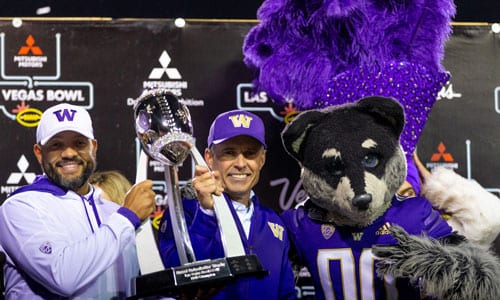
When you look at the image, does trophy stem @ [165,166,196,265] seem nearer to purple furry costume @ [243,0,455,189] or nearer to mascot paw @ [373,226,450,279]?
mascot paw @ [373,226,450,279]

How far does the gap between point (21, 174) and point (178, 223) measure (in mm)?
1388

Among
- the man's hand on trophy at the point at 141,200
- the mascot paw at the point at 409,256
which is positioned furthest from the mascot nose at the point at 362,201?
the man's hand on trophy at the point at 141,200

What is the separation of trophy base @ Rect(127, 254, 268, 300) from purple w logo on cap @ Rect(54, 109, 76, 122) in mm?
665

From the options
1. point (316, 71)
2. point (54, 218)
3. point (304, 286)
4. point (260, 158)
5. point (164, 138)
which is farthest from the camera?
point (304, 286)

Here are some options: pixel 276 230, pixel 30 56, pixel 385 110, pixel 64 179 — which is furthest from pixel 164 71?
pixel 385 110

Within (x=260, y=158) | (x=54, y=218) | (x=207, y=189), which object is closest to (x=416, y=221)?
(x=260, y=158)

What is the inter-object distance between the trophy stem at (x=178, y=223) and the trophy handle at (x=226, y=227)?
0.31ft

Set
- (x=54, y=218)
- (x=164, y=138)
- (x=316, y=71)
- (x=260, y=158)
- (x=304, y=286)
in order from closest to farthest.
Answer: (x=164, y=138) → (x=54, y=218) → (x=260, y=158) → (x=316, y=71) → (x=304, y=286)

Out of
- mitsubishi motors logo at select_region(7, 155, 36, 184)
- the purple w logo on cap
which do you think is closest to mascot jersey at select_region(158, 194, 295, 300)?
the purple w logo on cap

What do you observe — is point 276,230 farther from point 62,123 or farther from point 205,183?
point 62,123

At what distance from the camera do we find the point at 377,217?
262 centimetres

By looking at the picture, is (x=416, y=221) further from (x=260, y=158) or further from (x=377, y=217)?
(x=260, y=158)

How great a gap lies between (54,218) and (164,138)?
0.54 meters

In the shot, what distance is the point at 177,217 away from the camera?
233cm
